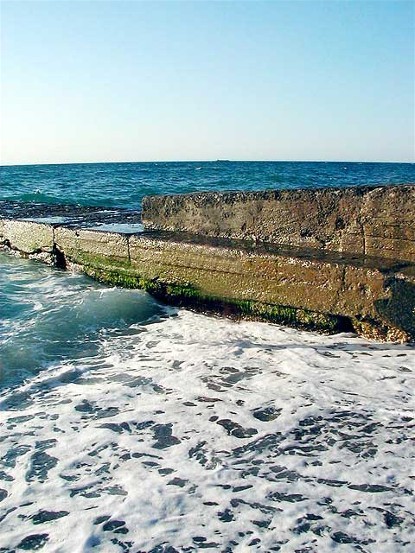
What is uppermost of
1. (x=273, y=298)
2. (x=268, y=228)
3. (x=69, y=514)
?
(x=268, y=228)

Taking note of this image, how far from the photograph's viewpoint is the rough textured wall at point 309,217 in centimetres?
424

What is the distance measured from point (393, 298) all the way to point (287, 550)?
2.41 meters

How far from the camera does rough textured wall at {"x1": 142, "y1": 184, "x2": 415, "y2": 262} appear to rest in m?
4.24

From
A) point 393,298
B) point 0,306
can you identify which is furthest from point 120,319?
point 393,298

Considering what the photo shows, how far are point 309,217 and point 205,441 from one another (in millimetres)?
2733

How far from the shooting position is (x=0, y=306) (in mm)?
5133

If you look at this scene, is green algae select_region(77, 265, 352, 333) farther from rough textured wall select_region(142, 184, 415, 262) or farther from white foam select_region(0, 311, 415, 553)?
rough textured wall select_region(142, 184, 415, 262)

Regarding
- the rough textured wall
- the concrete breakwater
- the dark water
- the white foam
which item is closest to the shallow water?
the white foam

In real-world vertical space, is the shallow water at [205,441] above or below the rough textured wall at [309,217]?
below

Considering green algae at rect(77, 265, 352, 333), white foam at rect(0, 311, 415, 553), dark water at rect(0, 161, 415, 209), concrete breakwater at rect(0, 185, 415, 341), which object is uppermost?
dark water at rect(0, 161, 415, 209)

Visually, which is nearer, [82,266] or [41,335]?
[41,335]

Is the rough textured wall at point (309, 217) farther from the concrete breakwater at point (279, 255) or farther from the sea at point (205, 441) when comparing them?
the sea at point (205, 441)

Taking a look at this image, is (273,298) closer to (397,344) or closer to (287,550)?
(397,344)

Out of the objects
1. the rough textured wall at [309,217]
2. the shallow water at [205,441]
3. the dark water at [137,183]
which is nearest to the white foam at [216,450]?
the shallow water at [205,441]
